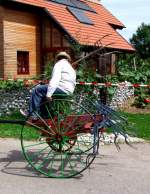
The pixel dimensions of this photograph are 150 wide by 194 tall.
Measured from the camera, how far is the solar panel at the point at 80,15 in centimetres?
2506

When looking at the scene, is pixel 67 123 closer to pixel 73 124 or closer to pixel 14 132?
pixel 73 124

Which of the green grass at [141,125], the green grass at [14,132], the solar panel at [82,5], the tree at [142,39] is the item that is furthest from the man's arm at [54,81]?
the tree at [142,39]

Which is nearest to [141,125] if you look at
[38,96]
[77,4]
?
[38,96]

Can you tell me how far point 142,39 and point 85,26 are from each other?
41.9 metres

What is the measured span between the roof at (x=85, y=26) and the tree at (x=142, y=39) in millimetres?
33603

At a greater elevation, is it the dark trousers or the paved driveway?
the dark trousers

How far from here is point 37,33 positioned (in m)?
24.1

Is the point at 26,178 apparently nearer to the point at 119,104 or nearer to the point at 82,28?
the point at 119,104

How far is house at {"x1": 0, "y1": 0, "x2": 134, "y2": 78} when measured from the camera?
21.8m

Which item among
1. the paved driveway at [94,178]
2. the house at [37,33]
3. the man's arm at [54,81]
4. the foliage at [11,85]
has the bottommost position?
the paved driveway at [94,178]

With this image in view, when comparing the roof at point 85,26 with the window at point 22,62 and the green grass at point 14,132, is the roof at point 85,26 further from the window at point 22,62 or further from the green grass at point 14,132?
the green grass at point 14,132

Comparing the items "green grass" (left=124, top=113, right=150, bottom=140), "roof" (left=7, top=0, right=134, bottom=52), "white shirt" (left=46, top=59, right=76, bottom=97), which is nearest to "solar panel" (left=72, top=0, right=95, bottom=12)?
"roof" (left=7, top=0, right=134, bottom=52)

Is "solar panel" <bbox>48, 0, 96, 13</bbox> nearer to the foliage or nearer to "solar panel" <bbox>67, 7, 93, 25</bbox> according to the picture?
"solar panel" <bbox>67, 7, 93, 25</bbox>

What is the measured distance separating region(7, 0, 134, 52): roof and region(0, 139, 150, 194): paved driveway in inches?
467
